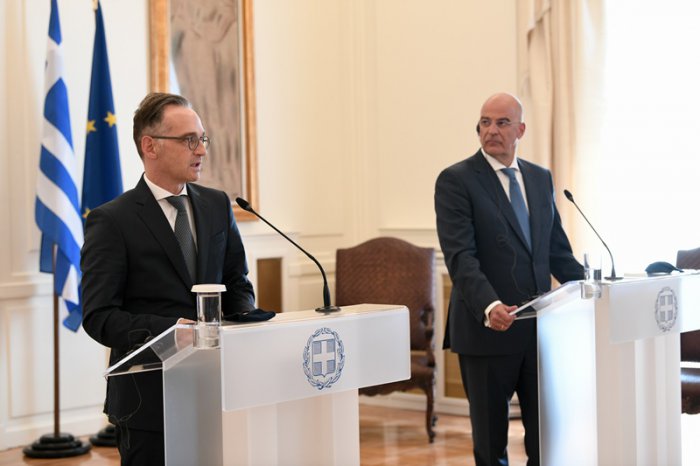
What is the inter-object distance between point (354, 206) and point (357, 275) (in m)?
0.77

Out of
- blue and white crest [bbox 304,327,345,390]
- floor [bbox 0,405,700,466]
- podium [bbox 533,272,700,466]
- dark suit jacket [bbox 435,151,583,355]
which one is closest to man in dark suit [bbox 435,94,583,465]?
dark suit jacket [bbox 435,151,583,355]

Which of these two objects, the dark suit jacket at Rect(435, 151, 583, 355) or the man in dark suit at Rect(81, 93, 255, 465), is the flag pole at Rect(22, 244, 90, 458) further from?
the man in dark suit at Rect(81, 93, 255, 465)

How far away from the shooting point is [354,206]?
7000mm

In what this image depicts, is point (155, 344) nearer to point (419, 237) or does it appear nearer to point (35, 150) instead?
point (35, 150)

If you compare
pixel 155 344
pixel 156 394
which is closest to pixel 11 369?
pixel 156 394

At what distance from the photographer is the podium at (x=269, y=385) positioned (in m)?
2.18

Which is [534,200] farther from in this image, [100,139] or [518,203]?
[100,139]

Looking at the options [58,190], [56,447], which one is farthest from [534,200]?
[56,447]

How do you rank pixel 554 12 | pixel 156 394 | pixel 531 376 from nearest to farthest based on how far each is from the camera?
pixel 156 394
pixel 531 376
pixel 554 12

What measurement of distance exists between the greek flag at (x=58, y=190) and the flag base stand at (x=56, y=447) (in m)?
0.61

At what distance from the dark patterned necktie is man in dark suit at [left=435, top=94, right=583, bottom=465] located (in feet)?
3.78

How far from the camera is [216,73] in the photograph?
627 centimetres

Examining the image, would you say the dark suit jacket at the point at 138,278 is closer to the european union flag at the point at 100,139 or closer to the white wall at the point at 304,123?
the european union flag at the point at 100,139

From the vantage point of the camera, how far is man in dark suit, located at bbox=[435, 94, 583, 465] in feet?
11.6
